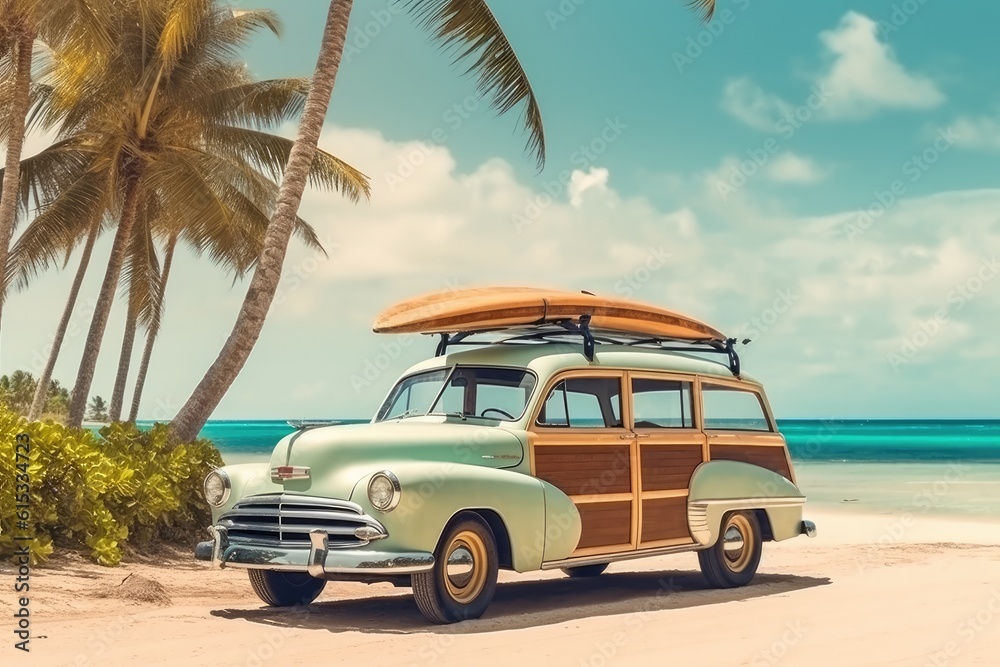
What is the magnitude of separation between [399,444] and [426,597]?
1135 millimetres

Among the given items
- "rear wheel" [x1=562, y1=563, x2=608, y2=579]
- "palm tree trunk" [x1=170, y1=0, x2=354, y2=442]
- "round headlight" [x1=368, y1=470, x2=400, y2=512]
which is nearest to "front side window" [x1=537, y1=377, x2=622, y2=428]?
"round headlight" [x1=368, y1=470, x2=400, y2=512]

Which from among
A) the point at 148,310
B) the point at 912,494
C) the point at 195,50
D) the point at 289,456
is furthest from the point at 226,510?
the point at 912,494

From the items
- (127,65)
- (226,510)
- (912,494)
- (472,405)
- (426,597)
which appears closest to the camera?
(426,597)

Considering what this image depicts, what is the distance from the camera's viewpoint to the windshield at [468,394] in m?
9.00

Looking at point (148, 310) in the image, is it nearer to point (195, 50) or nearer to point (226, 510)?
point (195, 50)

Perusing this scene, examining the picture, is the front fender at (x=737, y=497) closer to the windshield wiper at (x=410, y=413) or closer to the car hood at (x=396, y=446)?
the car hood at (x=396, y=446)

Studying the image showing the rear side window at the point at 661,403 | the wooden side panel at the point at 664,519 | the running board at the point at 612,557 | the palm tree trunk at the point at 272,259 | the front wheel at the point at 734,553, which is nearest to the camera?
the running board at the point at 612,557

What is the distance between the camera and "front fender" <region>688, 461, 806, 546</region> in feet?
33.2

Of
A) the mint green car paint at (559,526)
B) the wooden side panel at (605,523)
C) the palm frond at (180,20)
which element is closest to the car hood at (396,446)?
the mint green car paint at (559,526)

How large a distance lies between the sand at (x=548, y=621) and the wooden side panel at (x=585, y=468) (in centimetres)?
102

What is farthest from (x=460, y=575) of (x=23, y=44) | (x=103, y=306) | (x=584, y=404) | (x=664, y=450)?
(x=103, y=306)

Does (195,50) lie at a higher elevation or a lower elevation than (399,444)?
higher

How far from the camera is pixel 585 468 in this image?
9.09 metres

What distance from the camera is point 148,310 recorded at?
26.5 m
